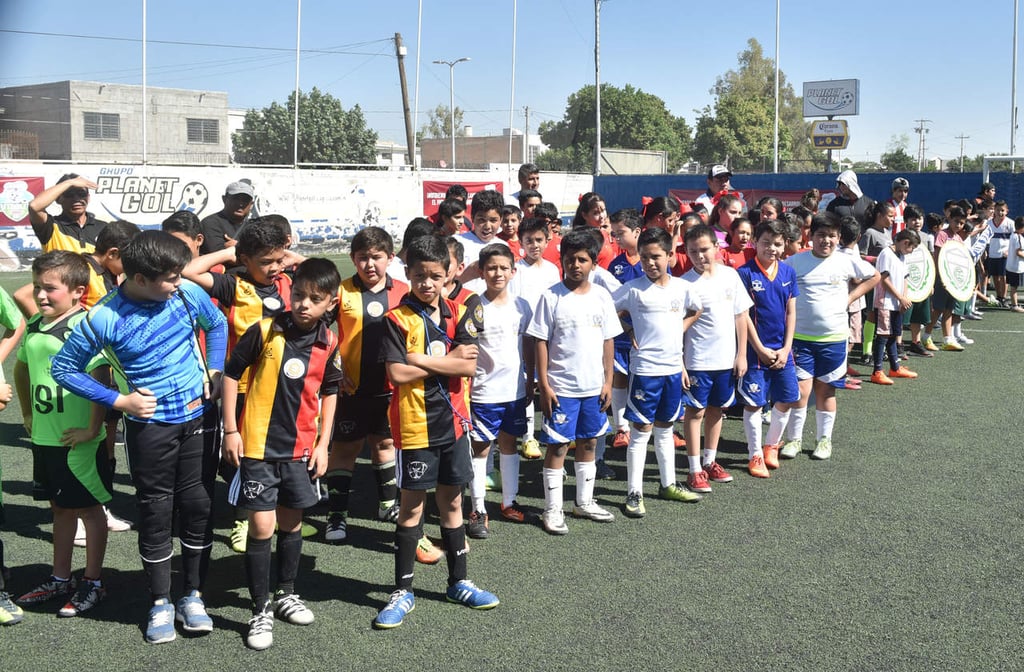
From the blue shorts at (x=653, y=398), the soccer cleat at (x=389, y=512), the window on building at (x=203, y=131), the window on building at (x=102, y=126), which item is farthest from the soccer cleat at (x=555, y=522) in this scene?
the window on building at (x=203, y=131)

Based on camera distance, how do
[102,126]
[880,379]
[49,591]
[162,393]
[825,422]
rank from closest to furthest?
[162,393]
[49,591]
[825,422]
[880,379]
[102,126]

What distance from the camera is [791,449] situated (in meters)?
6.54

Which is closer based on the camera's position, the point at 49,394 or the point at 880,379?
the point at 49,394

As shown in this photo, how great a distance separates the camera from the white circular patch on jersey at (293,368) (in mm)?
3760

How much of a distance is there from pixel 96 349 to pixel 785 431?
535cm

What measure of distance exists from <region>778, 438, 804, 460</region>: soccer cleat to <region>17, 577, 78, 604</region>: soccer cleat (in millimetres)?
4766

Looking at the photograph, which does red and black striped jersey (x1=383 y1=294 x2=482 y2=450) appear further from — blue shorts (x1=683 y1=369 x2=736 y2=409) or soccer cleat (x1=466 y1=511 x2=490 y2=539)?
blue shorts (x1=683 y1=369 x2=736 y2=409)

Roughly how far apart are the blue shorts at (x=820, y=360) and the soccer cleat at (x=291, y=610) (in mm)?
4081

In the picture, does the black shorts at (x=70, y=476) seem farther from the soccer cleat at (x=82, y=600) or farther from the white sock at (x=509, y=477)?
the white sock at (x=509, y=477)

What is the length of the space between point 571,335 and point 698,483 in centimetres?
154

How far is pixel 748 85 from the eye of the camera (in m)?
95.1

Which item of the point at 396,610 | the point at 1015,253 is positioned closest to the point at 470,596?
the point at 396,610

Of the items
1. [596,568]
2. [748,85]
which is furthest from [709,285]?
[748,85]

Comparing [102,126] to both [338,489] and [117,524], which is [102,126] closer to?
[117,524]
